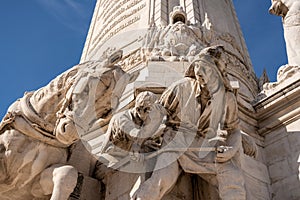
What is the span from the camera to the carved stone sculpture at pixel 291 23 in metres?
7.84

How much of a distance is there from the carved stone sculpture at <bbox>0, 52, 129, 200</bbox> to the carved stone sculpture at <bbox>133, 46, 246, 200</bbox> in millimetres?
825

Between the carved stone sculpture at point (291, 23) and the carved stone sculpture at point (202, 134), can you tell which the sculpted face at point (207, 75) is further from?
the carved stone sculpture at point (291, 23)

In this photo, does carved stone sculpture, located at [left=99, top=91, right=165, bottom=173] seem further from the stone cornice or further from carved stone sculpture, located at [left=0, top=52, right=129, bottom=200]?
the stone cornice

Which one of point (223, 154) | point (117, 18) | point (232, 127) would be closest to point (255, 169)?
point (232, 127)

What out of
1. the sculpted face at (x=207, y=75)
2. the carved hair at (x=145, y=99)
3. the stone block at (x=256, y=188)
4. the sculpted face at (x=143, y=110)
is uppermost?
the sculpted face at (x=207, y=75)

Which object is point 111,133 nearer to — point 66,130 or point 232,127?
point 66,130

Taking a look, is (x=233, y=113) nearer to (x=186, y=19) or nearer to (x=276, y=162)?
(x=276, y=162)

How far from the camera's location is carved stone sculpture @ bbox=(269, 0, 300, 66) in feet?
25.7

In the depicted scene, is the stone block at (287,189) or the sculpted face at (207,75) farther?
the stone block at (287,189)

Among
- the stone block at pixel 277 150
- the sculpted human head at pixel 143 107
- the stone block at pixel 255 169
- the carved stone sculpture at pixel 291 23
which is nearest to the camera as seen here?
the sculpted human head at pixel 143 107

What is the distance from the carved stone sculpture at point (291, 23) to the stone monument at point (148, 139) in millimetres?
1310

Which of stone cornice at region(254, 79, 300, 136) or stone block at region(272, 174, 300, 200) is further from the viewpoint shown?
stone cornice at region(254, 79, 300, 136)

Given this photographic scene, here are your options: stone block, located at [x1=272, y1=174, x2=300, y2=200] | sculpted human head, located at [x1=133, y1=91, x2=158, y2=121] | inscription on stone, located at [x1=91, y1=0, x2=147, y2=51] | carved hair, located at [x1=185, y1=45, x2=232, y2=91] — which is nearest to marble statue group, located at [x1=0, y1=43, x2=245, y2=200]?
sculpted human head, located at [x1=133, y1=91, x2=158, y2=121]

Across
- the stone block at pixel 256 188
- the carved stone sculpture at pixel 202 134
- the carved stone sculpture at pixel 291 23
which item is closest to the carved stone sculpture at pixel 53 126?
the carved stone sculpture at pixel 202 134
